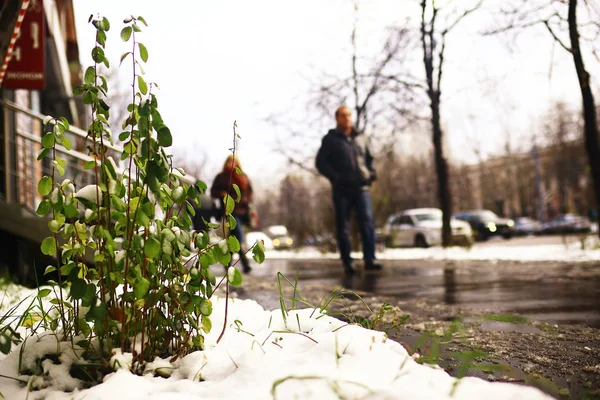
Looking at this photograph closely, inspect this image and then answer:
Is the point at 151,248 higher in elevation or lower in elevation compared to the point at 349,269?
higher

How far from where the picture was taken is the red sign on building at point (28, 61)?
676 centimetres

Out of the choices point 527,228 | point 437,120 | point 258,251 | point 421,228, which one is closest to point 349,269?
point 258,251

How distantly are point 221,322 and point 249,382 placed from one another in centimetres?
112

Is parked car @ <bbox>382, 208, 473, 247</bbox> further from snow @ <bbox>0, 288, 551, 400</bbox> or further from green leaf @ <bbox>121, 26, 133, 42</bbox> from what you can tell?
green leaf @ <bbox>121, 26, 133, 42</bbox>

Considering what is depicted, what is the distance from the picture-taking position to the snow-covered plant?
78.8 inches

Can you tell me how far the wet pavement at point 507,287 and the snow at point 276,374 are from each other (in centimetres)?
105

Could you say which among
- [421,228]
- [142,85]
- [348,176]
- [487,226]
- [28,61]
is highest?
[28,61]

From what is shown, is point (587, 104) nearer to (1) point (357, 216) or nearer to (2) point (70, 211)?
(1) point (357, 216)

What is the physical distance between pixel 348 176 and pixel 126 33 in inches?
228

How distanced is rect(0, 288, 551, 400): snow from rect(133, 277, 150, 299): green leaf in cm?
28

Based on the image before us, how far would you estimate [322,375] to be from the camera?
1742 millimetres

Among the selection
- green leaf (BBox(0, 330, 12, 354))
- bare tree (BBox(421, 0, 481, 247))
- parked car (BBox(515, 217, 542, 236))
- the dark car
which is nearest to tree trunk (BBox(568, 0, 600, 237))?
bare tree (BBox(421, 0, 481, 247))

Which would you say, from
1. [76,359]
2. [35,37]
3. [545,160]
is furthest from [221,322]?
[545,160]

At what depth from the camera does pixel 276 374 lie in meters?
1.90
